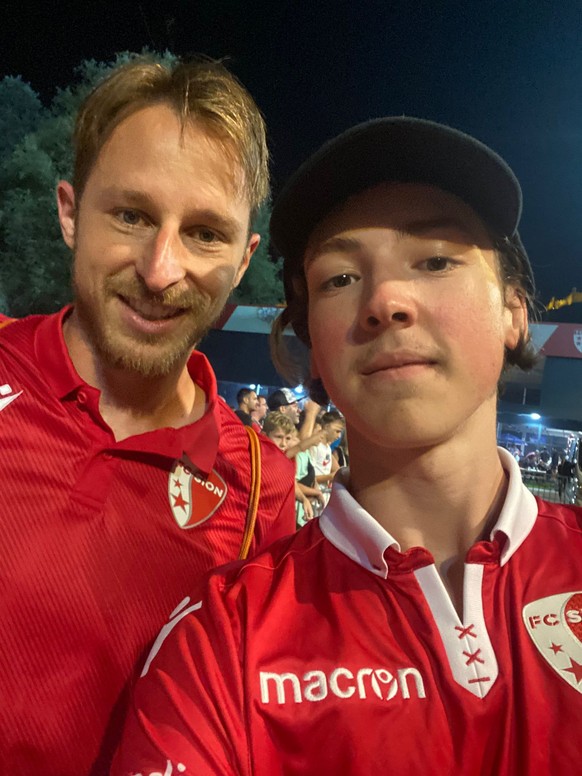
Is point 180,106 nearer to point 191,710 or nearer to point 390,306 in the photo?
point 390,306

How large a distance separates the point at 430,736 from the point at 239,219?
141cm

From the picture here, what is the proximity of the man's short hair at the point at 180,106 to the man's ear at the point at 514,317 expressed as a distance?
0.90 m

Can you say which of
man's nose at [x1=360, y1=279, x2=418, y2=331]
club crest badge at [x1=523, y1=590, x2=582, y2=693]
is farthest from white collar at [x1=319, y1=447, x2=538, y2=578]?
man's nose at [x1=360, y1=279, x2=418, y2=331]

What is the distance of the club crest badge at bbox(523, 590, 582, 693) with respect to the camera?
3.20ft

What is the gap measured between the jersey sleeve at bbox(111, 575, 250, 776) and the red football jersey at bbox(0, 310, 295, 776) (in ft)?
1.02

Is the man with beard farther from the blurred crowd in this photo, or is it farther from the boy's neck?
the blurred crowd

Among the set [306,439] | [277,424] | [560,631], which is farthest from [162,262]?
[277,424]

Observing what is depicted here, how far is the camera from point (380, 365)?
111 centimetres

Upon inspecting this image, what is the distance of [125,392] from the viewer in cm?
164

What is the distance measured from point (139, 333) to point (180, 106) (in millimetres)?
723

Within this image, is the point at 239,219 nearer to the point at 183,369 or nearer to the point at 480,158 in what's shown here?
the point at 183,369

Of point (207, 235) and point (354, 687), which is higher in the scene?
point (207, 235)

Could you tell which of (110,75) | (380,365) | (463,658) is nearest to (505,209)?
(380,365)

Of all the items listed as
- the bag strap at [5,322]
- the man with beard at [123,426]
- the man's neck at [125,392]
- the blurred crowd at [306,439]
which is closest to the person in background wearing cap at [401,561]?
the man with beard at [123,426]
